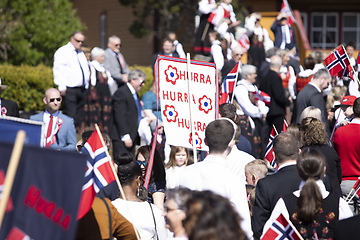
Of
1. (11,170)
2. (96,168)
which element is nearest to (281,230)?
(96,168)

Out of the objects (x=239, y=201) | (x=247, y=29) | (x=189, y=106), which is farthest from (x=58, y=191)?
(x=247, y=29)

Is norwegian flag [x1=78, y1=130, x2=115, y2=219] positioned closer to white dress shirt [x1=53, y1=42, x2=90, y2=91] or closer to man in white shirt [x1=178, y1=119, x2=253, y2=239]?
man in white shirt [x1=178, y1=119, x2=253, y2=239]

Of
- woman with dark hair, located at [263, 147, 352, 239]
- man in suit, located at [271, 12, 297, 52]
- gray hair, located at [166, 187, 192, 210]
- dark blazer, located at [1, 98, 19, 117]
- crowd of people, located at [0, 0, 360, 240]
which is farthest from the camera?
man in suit, located at [271, 12, 297, 52]

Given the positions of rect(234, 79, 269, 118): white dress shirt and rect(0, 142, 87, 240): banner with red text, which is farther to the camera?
rect(234, 79, 269, 118): white dress shirt

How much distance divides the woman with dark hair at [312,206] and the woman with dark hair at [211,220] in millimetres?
1252

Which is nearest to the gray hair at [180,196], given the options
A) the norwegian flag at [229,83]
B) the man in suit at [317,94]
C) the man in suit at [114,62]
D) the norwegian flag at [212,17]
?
the norwegian flag at [229,83]

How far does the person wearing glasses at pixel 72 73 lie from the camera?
9.80 meters

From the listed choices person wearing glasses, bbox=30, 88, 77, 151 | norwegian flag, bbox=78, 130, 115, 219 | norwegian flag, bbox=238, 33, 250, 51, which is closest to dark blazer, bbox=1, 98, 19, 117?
person wearing glasses, bbox=30, 88, 77, 151

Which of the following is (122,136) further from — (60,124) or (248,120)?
(248,120)

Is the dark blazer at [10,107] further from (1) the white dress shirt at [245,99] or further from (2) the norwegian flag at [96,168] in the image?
(2) the norwegian flag at [96,168]

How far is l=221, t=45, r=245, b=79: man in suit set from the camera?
388 inches

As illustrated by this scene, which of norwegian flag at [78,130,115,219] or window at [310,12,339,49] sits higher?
window at [310,12,339,49]

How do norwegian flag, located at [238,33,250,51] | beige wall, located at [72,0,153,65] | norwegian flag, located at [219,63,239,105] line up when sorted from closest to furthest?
norwegian flag, located at [219,63,239,105]
norwegian flag, located at [238,33,250,51]
beige wall, located at [72,0,153,65]

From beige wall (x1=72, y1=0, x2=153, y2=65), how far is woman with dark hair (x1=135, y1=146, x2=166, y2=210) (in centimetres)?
1724
